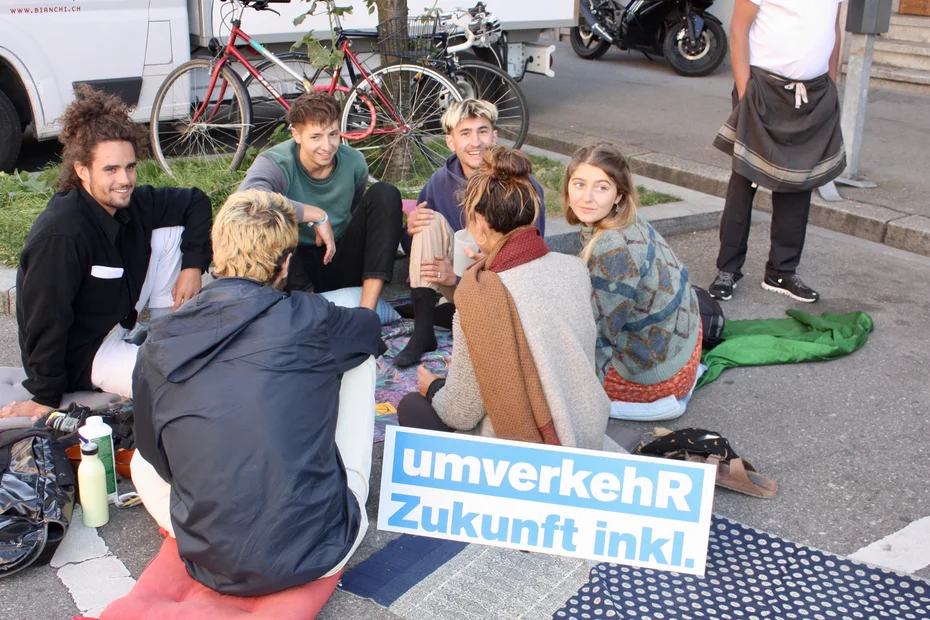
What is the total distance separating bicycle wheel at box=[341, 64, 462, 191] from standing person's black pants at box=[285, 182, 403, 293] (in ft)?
6.12

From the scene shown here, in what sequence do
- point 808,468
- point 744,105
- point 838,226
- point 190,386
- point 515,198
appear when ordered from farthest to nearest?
point 838,226
point 744,105
point 808,468
point 515,198
point 190,386

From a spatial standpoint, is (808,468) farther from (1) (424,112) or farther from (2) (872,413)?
(1) (424,112)

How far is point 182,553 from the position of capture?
104 inches

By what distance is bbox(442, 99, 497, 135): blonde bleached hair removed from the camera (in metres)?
4.32

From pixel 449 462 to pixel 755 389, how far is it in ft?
5.62

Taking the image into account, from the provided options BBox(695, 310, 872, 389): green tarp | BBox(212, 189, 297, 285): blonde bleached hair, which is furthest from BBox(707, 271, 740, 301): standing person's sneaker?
BBox(212, 189, 297, 285): blonde bleached hair

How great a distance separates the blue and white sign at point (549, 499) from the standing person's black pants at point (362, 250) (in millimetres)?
1634

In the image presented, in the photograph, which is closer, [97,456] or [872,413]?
[97,456]

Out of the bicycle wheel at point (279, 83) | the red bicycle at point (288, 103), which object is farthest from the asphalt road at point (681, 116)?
the bicycle wheel at point (279, 83)

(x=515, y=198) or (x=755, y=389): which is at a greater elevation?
(x=515, y=198)

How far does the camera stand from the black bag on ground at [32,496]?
2869 mm

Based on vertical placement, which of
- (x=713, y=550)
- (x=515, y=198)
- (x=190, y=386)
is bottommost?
(x=713, y=550)

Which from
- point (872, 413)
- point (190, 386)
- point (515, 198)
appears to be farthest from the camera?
point (872, 413)

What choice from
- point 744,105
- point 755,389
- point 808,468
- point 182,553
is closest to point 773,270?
point 744,105
